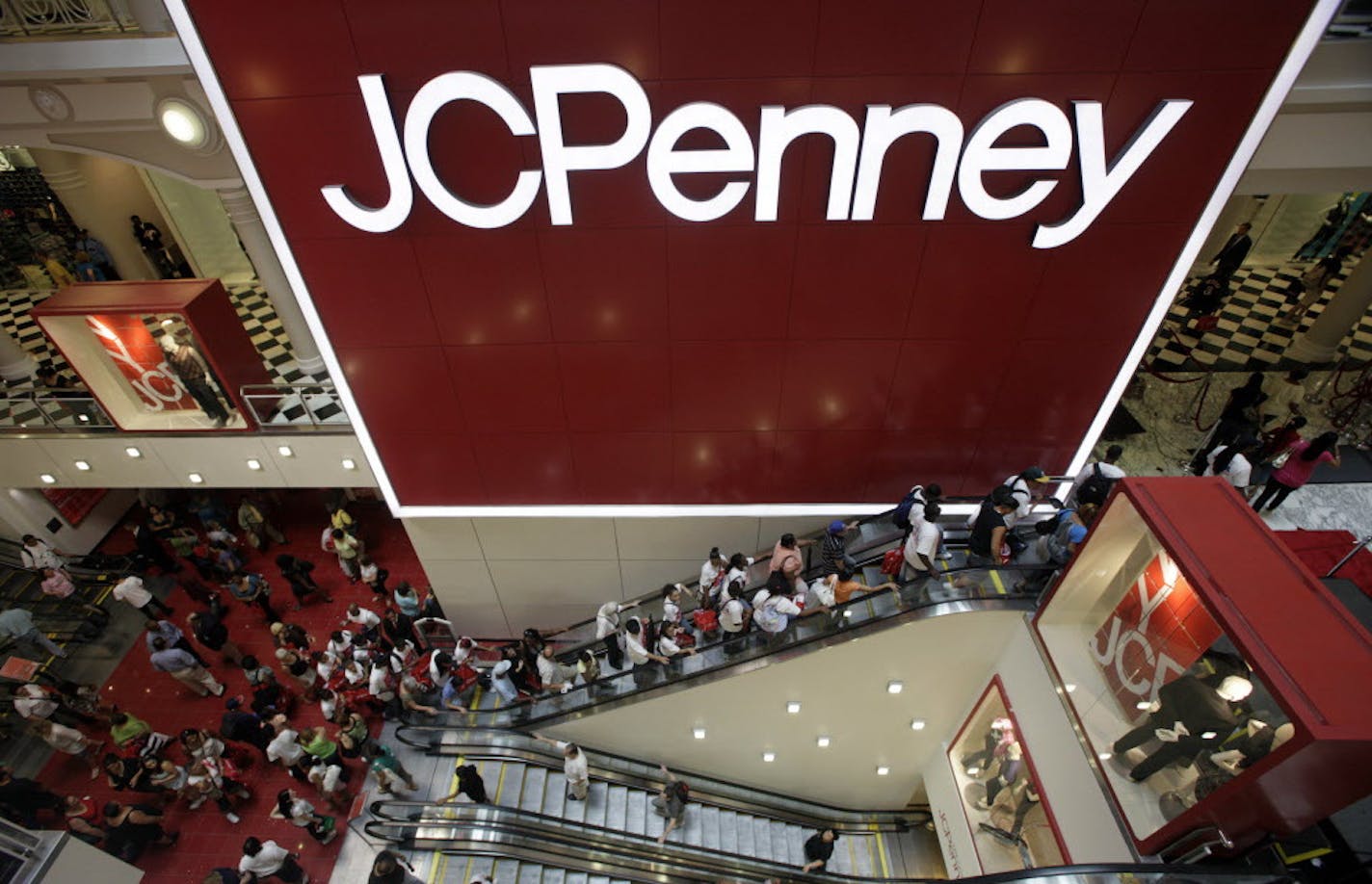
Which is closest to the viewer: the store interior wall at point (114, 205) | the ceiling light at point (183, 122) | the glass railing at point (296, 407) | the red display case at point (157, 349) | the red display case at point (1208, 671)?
the red display case at point (1208, 671)

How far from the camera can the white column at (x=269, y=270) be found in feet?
28.6

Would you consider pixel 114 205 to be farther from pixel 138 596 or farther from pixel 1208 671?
pixel 1208 671

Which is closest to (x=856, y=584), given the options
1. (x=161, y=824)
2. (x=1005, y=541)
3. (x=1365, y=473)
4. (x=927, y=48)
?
(x=1005, y=541)

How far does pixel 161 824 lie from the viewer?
8555 mm

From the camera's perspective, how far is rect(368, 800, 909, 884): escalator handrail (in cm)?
809

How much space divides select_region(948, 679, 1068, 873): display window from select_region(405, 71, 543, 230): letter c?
714 cm

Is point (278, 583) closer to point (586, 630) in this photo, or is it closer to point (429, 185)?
point (586, 630)

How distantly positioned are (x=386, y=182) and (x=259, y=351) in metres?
7.22

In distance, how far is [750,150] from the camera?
5402mm

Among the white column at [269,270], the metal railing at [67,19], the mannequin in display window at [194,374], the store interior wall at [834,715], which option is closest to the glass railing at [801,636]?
the store interior wall at [834,715]

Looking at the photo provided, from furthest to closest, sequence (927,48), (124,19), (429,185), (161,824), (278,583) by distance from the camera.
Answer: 1. (278,583)
2. (161,824)
3. (124,19)
4. (429,185)
5. (927,48)

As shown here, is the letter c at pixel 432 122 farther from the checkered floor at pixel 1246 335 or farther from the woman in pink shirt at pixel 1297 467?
the checkered floor at pixel 1246 335

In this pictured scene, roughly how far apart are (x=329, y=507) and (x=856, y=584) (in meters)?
9.44

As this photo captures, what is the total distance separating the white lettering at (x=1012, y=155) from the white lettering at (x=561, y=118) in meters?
2.55
